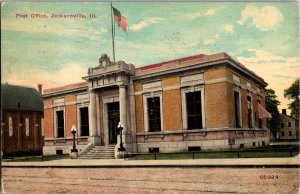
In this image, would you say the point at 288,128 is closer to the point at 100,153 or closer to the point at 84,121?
the point at 100,153

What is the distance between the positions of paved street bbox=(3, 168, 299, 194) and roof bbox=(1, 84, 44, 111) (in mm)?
2004

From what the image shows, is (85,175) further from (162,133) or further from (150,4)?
(150,4)

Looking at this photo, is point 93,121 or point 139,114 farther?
point 93,121

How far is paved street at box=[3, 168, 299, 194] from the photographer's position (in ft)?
31.6

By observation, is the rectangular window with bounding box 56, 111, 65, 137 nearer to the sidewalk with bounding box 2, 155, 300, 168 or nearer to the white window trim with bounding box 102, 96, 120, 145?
the sidewalk with bounding box 2, 155, 300, 168

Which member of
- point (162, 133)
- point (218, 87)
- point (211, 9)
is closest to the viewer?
point (211, 9)

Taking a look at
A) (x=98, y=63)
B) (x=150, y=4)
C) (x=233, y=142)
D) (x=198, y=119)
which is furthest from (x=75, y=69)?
(x=233, y=142)

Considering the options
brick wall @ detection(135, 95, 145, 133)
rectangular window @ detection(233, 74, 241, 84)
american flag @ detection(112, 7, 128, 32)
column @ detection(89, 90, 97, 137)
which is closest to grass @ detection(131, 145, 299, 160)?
brick wall @ detection(135, 95, 145, 133)

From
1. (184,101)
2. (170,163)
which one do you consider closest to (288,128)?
(184,101)

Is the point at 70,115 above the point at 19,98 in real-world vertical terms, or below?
below

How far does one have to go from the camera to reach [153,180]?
10.3 m

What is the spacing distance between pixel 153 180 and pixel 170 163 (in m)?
0.89

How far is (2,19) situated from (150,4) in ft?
14.0

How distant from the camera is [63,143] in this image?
12.7m
